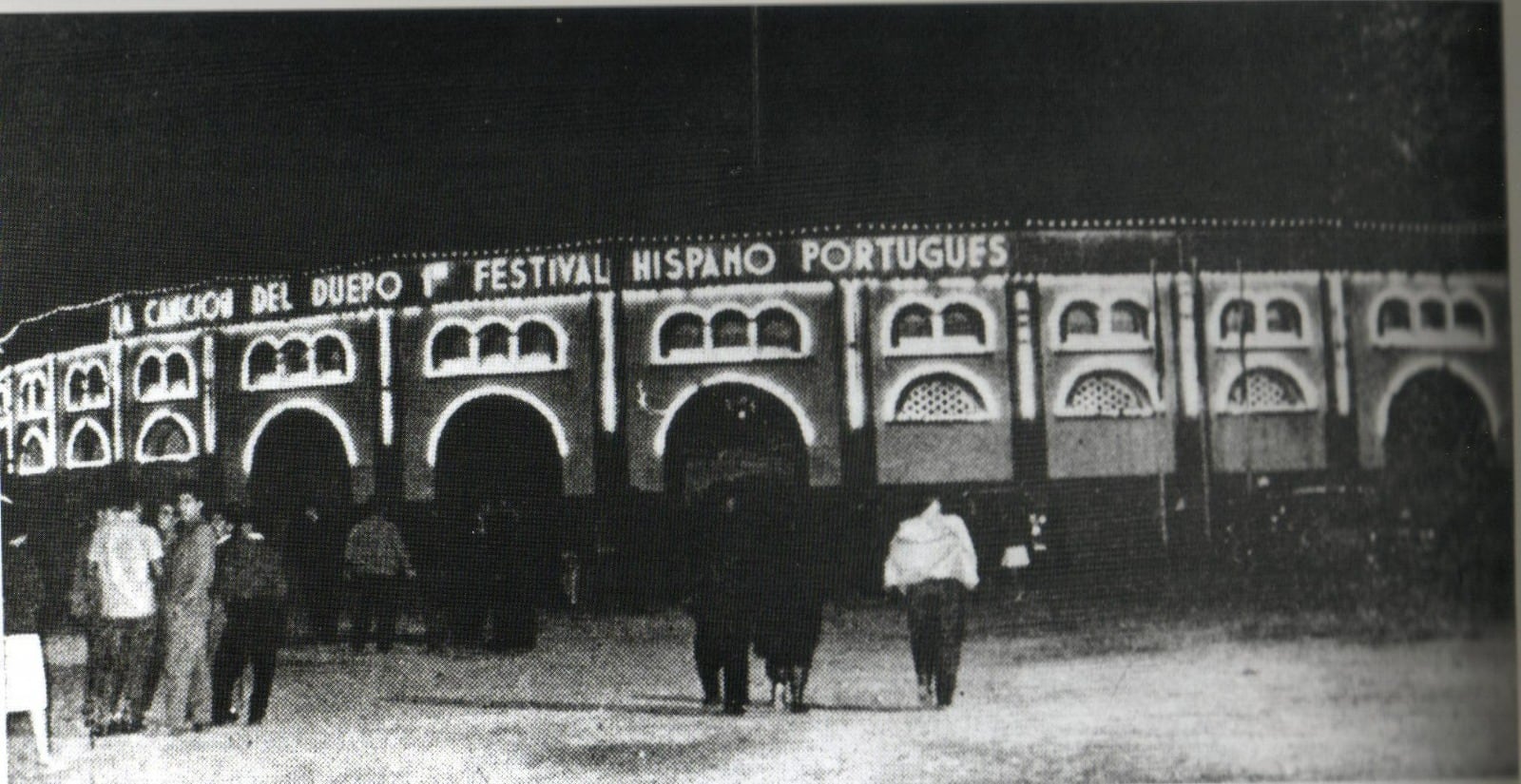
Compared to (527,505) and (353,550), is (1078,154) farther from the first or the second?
(353,550)

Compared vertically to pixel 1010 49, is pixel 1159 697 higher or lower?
lower

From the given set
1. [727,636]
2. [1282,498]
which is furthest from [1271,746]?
[727,636]

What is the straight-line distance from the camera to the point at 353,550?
444 cm

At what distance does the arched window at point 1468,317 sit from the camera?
4504mm

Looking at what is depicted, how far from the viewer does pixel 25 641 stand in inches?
170

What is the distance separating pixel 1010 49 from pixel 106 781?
3.43 metres

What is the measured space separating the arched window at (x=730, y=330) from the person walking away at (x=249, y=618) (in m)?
1.46

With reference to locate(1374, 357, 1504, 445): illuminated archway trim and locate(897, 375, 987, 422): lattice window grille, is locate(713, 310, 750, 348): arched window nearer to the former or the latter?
locate(897, 375, 987, 422): lattice window grille

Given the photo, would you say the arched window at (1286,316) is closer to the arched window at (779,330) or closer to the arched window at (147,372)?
the arched window at (779,330)

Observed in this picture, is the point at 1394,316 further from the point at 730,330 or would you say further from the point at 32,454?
the point at 32,454

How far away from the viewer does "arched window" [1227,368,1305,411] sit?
455cm

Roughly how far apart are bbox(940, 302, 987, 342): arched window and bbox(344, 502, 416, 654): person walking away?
1.76 m

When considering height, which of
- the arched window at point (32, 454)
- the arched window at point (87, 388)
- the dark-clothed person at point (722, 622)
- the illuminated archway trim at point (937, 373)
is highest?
the arched window at point (87, 388)

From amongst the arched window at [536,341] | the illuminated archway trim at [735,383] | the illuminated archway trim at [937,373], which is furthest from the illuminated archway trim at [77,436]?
the illuminated archway trim at [937,373]
